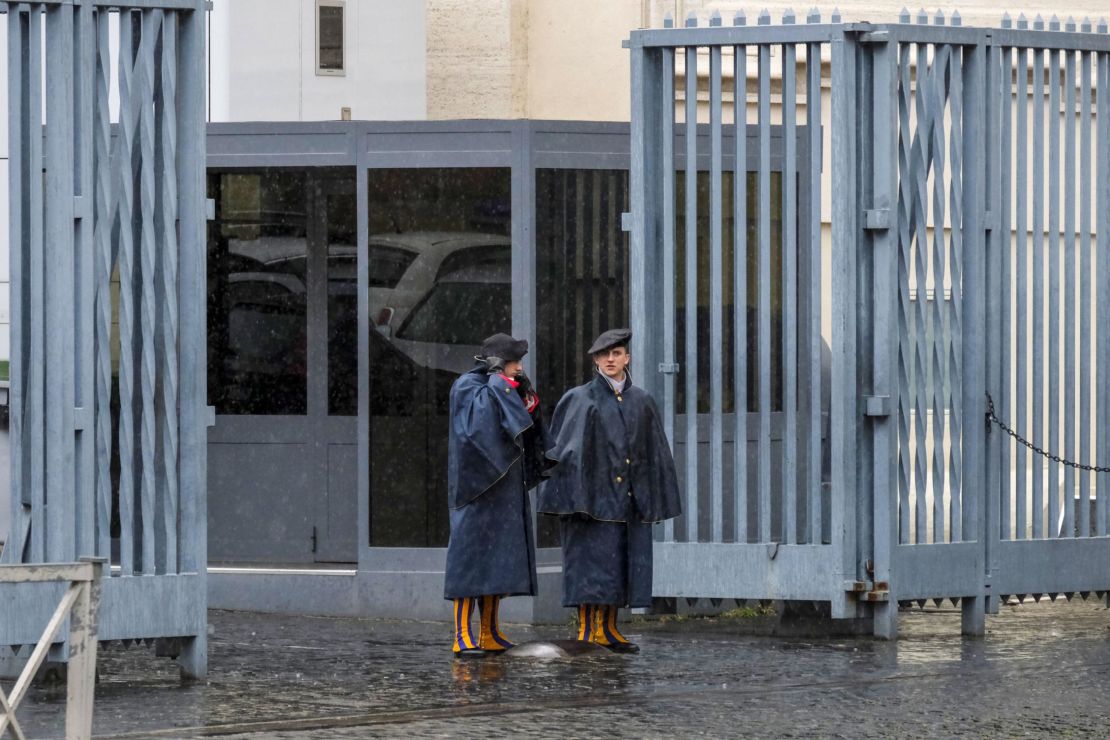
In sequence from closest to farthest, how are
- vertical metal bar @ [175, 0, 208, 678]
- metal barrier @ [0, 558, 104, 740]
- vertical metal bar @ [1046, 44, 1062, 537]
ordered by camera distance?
1. metal barrier @ [0, 558, 104, 740]
2. vertical metal bar @ [175, 0, 208, 678]
3. vertical metal bar @ [1046, 44, 1062, 537]

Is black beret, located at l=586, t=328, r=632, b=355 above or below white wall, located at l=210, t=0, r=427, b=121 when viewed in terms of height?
below

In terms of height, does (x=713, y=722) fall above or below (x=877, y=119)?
below

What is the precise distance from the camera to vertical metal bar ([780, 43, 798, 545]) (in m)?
11.2

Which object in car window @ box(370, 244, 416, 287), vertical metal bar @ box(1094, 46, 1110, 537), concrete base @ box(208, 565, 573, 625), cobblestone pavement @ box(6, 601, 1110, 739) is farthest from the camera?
car window @ box(370, 244, 416, 287)

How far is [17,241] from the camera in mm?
9383

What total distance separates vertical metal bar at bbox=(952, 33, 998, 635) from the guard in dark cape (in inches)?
62.2

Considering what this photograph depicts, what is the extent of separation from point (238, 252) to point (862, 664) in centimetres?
450

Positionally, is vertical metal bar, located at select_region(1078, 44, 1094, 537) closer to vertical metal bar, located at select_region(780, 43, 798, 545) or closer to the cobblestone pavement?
the cobblestone pavement

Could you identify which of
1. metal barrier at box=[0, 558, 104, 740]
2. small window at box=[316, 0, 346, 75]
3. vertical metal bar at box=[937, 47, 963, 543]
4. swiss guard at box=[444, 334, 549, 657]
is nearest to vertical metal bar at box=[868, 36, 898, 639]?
vertical metal bar at box=[937, 47, 963, 543]

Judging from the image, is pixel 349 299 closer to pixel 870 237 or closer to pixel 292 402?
pixel 292 402

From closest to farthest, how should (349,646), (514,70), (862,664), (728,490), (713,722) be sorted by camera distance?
(713,722), (862,664), (349,646), (728,490), (514,70)

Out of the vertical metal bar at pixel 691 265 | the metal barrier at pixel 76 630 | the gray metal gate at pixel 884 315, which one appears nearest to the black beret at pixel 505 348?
the gray metal gate at pixel 884 315

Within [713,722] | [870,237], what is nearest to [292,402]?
[870,237]

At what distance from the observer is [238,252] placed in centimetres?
1280
